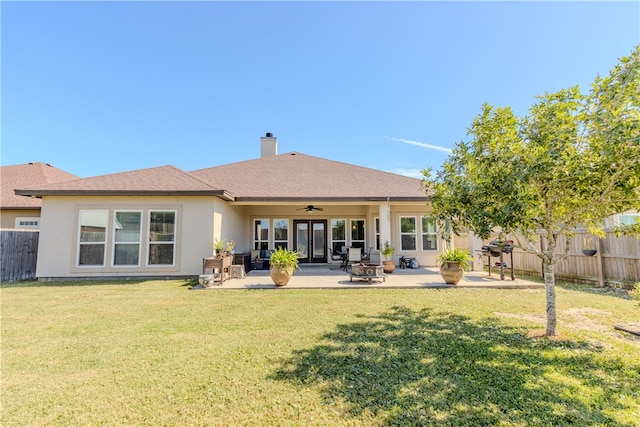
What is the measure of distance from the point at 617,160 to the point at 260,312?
6.06m

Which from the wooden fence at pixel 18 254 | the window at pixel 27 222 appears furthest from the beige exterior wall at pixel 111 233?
the window at pixel 27 222

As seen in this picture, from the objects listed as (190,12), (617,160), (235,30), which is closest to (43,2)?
(190,12)

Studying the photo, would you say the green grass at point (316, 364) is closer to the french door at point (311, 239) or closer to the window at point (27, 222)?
the french door at point (311, 239)

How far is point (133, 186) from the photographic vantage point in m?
9.83

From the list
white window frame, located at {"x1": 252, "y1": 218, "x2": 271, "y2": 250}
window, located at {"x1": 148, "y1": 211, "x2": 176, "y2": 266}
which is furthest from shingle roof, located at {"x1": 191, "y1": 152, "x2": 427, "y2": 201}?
window, located at {"x1": 148, "y1": 211, "x2": 176, "y2": 266}

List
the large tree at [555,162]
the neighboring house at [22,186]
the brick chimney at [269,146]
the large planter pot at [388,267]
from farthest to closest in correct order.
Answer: the brick chimney at [269,146], the neighboring house at [22,186], the large planter pot at [388,267], the large tree at [555,162]

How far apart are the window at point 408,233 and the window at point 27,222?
1676 centimetres

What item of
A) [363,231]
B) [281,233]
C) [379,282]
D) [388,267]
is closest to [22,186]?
[281,233]

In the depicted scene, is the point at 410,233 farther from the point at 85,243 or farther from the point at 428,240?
the point at 85,243

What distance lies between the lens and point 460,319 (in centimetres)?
540

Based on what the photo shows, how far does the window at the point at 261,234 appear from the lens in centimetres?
1434

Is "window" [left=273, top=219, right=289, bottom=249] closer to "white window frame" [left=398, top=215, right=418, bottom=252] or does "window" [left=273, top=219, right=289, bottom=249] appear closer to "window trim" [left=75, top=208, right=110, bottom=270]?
"white window frame" [left=398, top=215, right=418, bottom=252]

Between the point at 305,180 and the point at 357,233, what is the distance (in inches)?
149

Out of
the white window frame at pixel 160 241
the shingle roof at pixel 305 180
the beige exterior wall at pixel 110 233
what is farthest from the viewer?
the shingle roof at pixel 305 180
